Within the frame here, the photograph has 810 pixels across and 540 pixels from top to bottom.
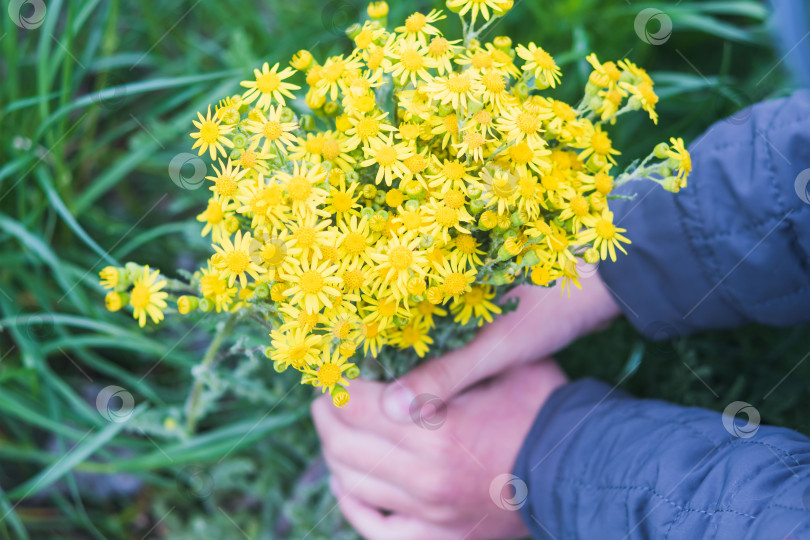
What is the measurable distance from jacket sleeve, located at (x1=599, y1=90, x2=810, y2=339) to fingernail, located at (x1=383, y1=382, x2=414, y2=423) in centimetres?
40

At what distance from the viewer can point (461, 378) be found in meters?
0.94

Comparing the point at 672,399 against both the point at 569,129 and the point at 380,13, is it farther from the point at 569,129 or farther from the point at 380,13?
the point at 380,13

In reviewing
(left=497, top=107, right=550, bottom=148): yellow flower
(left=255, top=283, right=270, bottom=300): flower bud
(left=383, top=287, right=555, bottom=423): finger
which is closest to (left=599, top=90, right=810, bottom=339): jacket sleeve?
(left=383, top=287, right=555, bottom=423): finger

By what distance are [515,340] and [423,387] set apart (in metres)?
0.17

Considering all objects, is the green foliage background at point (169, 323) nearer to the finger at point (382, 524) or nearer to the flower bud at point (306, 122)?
the finger at point (382, 524)

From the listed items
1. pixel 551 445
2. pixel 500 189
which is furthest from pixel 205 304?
pixel 551 445

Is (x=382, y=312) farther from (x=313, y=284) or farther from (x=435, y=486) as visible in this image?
(x=435, y=486)

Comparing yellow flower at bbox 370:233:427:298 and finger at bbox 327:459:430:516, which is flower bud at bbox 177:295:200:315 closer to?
yellow flower at bbox 370:233:427:298

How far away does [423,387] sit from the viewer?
0.91m

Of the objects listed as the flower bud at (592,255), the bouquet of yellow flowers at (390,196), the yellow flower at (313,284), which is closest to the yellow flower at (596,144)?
the bouquet of yellow flowers at (390,196)

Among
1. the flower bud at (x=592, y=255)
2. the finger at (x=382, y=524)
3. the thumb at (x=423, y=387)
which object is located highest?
the flower bud at (x=592, y=255)

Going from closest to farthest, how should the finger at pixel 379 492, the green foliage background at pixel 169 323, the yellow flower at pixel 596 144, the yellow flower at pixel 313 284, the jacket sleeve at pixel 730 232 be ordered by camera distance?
the yellow flower at pixel 313 284 < the yellow flower at pixel 596 144 < the jacket sleeve at pixel 730 232 < the finger at pixel 379 492 < the green foliage background at pixel 169 323

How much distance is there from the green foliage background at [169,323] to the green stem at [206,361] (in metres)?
0.03

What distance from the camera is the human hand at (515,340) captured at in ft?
2.99
